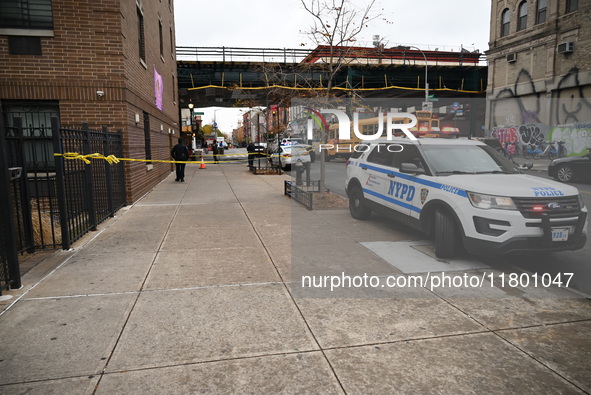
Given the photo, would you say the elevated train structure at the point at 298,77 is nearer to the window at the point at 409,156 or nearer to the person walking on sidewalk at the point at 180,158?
the person walking on sidewalk at the point at 180,158

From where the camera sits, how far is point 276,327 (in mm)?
3693

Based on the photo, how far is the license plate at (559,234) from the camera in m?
5.02

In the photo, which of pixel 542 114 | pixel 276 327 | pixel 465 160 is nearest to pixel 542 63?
pixel 542 114

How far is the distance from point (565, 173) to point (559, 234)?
1181 cm

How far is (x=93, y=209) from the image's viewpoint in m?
7.52

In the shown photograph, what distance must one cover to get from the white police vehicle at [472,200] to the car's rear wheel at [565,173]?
10.3 m

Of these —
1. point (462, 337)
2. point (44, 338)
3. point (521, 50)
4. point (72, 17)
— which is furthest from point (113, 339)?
point (521, 50)

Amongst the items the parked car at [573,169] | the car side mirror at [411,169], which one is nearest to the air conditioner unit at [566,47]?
the parked car at [573,169]

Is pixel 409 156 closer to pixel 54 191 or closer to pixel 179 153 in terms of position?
pixel 54 191

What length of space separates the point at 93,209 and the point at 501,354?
22.7 feet

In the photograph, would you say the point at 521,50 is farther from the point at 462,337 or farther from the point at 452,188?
the point at 462,337

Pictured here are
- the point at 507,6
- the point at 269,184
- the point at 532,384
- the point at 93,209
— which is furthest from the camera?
the point at 507,6

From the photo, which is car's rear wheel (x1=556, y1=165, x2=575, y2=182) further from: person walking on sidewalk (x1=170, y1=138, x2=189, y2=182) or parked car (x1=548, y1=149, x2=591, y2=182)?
person walking on sidewalk (x1=170, y1=138, x2=189, y2=182)

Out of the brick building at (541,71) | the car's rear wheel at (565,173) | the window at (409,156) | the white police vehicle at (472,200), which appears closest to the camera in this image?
the white police vehicle at (472,200)
